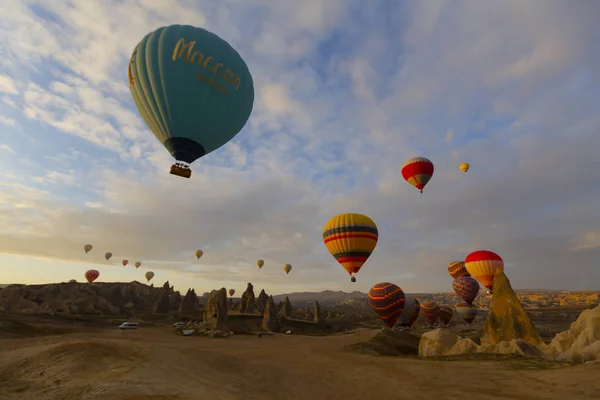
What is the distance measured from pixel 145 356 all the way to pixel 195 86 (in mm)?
16775

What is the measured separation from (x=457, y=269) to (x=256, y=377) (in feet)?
199

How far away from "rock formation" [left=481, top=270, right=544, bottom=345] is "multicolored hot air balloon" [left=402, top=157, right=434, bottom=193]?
16846 millimetres

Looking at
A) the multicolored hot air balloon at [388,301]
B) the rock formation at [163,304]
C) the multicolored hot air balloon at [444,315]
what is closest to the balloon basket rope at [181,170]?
the multicolored hot air balloon at [388,301]

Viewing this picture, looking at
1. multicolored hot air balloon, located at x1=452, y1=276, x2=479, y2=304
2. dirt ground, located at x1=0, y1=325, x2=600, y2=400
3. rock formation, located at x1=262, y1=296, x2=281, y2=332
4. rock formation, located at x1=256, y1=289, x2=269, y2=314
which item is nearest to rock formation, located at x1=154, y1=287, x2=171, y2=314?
rock formation, located at x1=256, y1=289, x2=269, y2=314

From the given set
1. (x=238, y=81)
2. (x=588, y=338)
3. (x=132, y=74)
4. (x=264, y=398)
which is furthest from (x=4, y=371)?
(x=588, y=338)

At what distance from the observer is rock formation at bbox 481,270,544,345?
84.3 feet

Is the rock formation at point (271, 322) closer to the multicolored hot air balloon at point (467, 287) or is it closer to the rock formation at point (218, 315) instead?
the rock formation at point (218, 315)

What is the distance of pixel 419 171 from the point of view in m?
42.3

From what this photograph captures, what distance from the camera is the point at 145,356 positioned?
18156 millimetres

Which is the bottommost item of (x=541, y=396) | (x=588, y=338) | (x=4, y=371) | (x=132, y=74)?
(x=4, y=371)

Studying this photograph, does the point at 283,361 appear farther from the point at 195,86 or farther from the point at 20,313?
the point at 20,313

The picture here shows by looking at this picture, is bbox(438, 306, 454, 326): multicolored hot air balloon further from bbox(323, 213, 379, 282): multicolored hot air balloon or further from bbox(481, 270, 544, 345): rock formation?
bbox(481, 270, 544, 345): rock formation

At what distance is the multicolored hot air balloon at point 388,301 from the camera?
45.2 metres

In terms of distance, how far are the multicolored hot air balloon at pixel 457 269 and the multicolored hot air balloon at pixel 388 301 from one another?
2655cm
